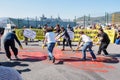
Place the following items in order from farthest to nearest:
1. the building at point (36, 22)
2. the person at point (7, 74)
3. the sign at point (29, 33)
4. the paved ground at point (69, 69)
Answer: the building at point (36, 22) → the sign at point (29, 33) → the paved ground at point (69, 69) → the person at point (7, 74)

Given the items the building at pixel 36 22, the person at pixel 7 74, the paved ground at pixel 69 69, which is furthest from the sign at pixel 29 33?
the person at pixel 7 74

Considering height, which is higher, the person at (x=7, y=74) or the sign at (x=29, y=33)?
the person at (x=7, y=74)

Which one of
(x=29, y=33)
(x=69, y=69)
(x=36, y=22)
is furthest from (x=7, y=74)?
(x=36, y=22)

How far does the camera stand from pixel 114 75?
1098 cm

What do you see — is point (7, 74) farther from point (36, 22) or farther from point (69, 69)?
point (36, 22)

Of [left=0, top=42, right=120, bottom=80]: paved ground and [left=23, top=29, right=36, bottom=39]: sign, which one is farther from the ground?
[left=23, top=29, right=36, bottom=39]: sign

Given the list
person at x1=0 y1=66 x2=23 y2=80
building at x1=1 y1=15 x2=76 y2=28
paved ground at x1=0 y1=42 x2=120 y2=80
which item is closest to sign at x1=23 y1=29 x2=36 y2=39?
paved ground at x1=0 y1=42 x2=120 y2=80

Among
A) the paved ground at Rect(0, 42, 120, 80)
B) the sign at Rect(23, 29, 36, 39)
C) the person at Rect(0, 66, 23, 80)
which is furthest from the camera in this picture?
the sign at Rect(23, 29, 36, 39)

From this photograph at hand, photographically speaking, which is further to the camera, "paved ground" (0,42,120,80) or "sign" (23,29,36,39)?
"sign" (23,29,36,39)

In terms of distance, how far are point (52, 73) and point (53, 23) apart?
3617 cm

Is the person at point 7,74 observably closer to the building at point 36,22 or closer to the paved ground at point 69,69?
the paved ground at point 69,69

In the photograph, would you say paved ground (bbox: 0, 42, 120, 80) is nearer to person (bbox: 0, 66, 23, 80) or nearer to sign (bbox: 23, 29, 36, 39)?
person (bbox: 0, 66, 23, 80)

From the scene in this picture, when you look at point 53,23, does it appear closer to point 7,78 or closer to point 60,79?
point 60,79

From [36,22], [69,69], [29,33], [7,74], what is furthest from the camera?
[36,22]
